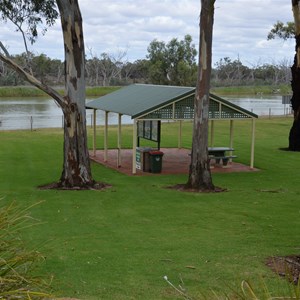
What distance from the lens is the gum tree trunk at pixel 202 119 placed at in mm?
14734

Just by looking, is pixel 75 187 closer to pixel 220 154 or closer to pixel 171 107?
pixel 171 107

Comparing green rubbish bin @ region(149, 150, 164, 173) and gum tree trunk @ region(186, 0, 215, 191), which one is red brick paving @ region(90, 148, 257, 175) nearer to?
green rubbish bin @ region(149, 150, 164, 173)

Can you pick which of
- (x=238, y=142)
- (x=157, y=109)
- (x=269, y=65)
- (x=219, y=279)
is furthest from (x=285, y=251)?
(x=269, y=65)

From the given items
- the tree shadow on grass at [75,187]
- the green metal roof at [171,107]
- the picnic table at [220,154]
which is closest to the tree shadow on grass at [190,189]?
the tree shadow on grass at [75,187]

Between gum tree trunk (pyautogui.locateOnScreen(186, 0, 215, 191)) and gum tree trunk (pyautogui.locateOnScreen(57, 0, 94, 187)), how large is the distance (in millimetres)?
2819

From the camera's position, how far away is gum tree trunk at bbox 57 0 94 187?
14.6 m

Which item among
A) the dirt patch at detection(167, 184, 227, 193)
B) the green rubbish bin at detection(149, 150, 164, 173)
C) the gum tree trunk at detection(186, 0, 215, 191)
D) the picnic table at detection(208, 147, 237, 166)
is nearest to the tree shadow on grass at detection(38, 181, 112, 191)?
the dirt patch at detection(167, 184, 227, 193)

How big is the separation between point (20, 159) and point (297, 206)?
11.2m

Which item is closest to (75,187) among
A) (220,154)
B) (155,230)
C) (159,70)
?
(155,230)

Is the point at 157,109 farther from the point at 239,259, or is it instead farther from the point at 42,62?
the point at 42,62

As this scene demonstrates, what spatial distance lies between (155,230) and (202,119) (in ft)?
17.6

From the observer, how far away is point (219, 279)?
7309 millimetres

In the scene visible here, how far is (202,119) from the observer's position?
15.0m

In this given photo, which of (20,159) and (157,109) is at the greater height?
(157,109)
